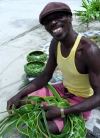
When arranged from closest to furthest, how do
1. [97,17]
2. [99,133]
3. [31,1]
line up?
[99,133]
[97,17]
[31,1]

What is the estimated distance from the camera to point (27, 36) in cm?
558

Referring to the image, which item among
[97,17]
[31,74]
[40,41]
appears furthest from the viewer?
[40,41]

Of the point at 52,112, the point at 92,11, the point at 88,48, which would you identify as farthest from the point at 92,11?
the point at 52,112

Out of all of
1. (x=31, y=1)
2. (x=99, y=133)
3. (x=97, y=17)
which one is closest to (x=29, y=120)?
(x=99, y=133)

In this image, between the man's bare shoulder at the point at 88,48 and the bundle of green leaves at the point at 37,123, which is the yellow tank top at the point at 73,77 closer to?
the man's bare shoulder at the point at 88,48

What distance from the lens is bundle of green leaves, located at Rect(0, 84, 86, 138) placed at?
8.16ft

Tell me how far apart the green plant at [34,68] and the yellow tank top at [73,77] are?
3.28ft

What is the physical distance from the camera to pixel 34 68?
12.9 ft

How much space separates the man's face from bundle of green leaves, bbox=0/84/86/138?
53cm

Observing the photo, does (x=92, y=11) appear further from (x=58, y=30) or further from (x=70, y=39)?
(x=58, y=30)

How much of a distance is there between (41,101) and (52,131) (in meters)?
0.26

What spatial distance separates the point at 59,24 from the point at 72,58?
0.28 metres

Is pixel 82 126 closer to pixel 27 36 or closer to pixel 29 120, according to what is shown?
pixel 29 120

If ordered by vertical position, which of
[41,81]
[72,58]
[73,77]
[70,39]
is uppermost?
[70,39]
